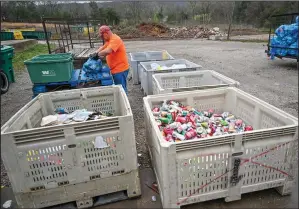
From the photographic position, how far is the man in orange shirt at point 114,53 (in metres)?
3.96

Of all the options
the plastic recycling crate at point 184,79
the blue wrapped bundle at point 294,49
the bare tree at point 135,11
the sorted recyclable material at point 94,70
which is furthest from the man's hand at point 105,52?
the bare tree at point 135,11

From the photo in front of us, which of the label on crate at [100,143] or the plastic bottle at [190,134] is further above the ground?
the label on crate at [100,143]

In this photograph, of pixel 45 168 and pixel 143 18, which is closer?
Result: pixel 45 168

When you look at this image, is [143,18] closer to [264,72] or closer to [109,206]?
[264,72]

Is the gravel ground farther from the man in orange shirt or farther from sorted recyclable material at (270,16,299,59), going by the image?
the man in orange shirt

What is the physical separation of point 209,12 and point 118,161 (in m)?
29.8

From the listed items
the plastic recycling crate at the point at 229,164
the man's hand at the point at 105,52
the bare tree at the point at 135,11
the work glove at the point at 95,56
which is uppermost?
the bare tree at the point at 135,11

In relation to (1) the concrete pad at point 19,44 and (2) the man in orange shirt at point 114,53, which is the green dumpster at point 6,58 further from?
(1) the concrete pad at point 19,44

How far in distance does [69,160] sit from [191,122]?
1453 millimetres

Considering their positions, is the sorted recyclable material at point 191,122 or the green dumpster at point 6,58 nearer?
the sorted recyclable material at point 191,122

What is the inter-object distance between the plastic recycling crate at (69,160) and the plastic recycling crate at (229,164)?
34 cm

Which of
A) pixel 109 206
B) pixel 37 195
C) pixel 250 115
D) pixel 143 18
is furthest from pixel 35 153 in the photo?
pixel 143 18

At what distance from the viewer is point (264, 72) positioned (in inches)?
290

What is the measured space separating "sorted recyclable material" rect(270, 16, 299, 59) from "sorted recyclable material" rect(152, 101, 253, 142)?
546cm
